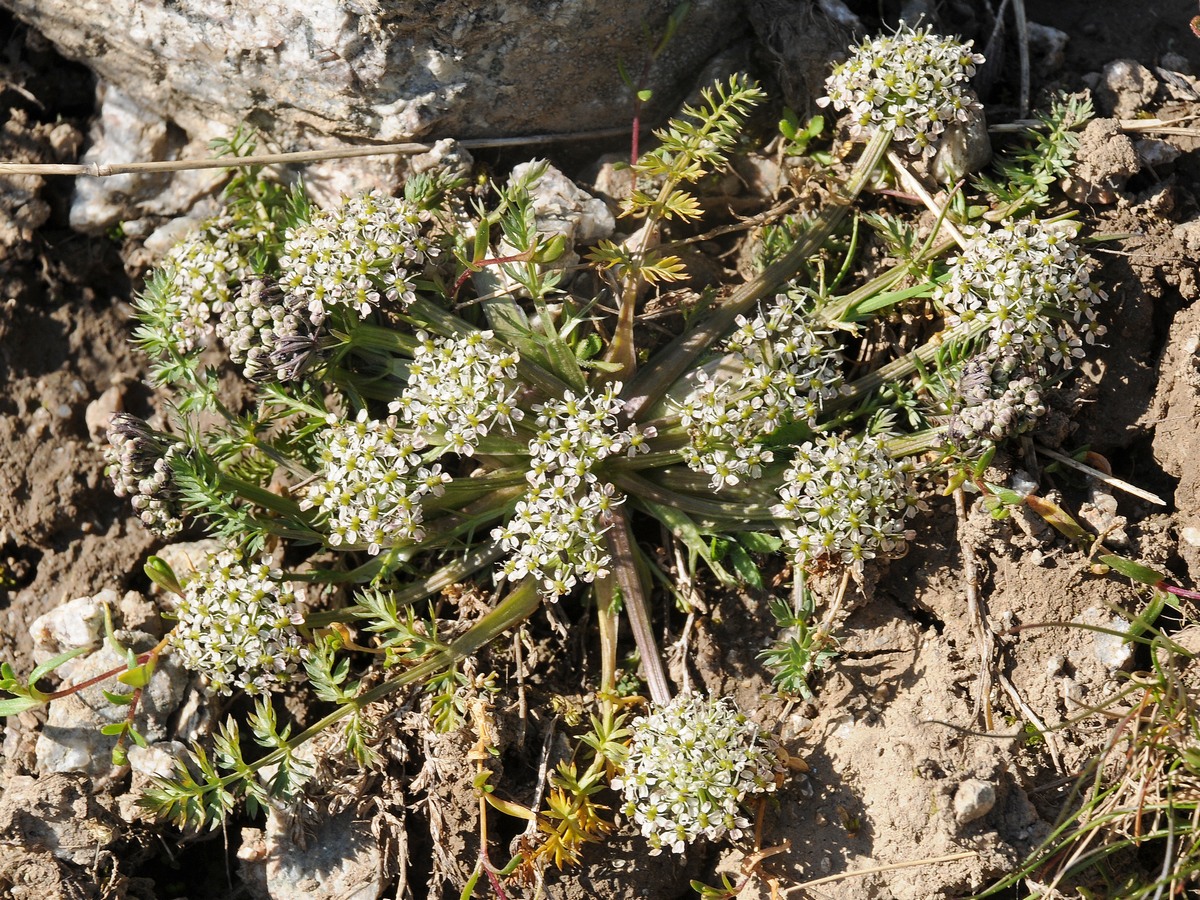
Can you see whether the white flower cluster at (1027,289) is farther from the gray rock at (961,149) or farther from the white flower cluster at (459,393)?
the white flower cluster at (459,393)

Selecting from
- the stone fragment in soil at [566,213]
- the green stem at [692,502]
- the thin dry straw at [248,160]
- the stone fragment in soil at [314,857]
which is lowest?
the stone fragment in soil at [314,857]

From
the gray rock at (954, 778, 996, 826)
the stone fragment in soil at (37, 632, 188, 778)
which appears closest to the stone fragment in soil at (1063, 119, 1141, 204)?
the gray rock at (954, 778, 996, 826)

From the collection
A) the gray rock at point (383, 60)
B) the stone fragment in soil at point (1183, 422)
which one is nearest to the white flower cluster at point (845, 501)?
the stone fragment in soil at point (1183, 422)

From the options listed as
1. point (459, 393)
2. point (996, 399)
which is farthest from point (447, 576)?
point (996, 399)

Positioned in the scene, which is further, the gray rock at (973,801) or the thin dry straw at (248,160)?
the thin dry straw at (248,160)

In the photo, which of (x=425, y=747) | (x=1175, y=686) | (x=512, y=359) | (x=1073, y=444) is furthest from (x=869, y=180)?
(x=425, y=747)

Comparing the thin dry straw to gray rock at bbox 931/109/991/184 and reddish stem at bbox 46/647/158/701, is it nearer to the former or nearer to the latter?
gray rock at bbox 931/109/991/184
